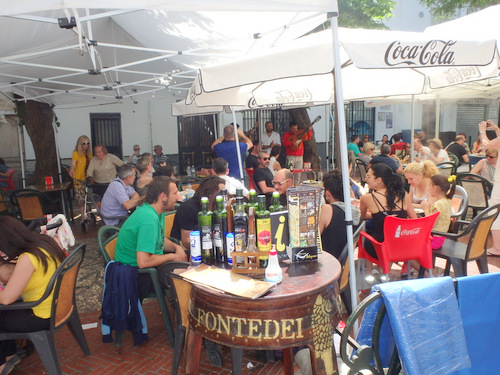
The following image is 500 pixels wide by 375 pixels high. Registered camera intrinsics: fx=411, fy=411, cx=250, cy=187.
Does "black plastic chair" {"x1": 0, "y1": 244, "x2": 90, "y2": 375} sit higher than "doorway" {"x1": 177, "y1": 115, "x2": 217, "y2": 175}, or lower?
lower

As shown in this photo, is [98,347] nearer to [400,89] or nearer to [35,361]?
[35,361]

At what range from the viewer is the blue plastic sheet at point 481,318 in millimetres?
2074

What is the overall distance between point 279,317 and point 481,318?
1.04 metres

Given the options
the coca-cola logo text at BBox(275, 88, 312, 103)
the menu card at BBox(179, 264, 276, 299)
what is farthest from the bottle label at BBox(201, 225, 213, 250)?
the coca-cola logo text at BBox(275, 88, 312, 103)

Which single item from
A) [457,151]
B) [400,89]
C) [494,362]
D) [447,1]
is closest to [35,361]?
[494,362]

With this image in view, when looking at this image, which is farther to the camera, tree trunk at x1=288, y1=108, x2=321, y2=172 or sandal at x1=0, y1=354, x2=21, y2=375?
tree trunk at x1=288, y1=108, x2=321, y2=172

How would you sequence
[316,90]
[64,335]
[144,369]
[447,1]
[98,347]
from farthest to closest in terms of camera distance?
[447,1]
[316,90]
[64,335]
[98,347]
[144,369]

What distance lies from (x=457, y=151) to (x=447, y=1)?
925 centimetres

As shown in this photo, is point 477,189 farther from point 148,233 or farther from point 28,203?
point 28,203

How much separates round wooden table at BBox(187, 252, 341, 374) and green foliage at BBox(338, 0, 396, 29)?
1390 centimetres

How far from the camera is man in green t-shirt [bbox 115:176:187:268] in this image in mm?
3291

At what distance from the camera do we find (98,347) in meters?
3.69

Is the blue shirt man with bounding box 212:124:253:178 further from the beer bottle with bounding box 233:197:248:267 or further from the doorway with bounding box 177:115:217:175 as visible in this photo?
the doorway with bounding box 177:115:217:175

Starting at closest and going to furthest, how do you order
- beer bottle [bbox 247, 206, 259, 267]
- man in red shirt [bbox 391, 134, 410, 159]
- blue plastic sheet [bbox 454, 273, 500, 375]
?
blue plastic sheet [bbox 454, 273, 500, 375] → beer bottle [bbox 247, 206, 259, 267] → man in red shirt [bbox 391, 134, 410, 159]
